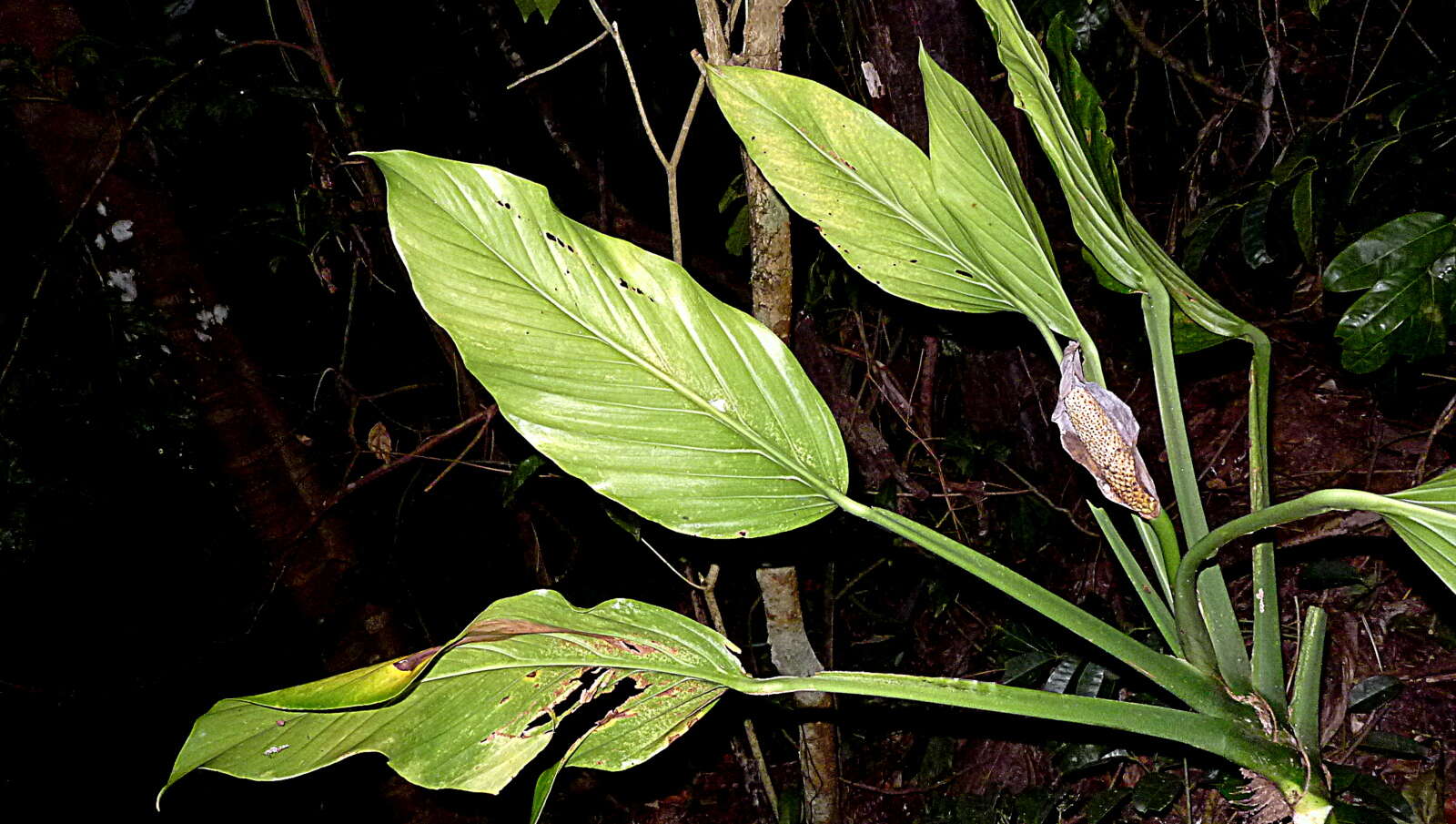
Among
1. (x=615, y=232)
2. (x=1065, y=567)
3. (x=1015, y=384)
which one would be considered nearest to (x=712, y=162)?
(x=615, y=232)

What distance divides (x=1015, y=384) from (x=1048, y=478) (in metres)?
0.15

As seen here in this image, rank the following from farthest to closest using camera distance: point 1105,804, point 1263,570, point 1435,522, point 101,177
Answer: point 101,177
point 1105,804
point 1263,570
point 1435,522

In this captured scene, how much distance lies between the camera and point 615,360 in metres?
0.64

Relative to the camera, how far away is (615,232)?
142 cm

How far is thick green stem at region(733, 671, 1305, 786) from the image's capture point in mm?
567

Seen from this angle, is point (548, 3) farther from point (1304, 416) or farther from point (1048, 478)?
point (1304, 416)

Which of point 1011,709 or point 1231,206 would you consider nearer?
point 1011,709

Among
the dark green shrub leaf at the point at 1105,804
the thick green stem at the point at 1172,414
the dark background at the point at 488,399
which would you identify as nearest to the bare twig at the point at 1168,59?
the dark background at the point at 488,399

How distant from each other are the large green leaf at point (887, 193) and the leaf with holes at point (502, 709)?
0.35 metres

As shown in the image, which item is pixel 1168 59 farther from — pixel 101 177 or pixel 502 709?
pixel 101 177

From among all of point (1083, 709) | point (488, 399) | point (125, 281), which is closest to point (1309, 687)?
point (1083, 709)

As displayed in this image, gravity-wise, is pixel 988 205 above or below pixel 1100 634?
above

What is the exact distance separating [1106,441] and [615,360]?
13.6 inches

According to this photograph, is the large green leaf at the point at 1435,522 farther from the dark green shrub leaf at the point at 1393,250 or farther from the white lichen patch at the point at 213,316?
the white lichen patch at the point at 213,316
